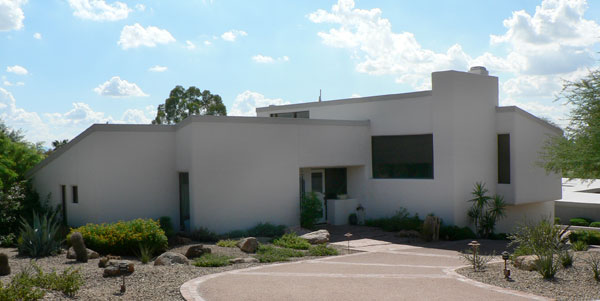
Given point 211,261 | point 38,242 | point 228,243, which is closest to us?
point 211,261

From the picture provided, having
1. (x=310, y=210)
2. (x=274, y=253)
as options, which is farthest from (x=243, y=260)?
Result: (x=310, y=210)

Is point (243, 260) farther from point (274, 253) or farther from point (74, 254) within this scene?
point (74, 254)

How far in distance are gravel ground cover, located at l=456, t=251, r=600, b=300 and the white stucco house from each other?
7.90 m

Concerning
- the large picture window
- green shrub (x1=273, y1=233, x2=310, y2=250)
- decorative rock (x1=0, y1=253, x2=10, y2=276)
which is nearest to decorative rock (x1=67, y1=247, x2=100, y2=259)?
decorative rock (x1=0, y1=253, x2=10, y2=276)

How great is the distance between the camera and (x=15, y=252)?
45.5ft

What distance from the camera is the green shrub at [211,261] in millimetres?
11889

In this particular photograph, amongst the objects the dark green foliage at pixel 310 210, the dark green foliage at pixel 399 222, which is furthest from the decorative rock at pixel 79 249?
the dark green foliage at pixel 399 222

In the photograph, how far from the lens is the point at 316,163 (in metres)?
19.4

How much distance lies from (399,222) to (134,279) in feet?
36.4

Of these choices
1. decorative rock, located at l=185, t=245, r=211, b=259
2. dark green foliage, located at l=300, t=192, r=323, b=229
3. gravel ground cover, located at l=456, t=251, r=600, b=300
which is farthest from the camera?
dark green foliage, located at l=300, t=192, r=323, b=229

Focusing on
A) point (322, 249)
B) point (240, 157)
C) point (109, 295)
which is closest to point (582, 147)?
point (322, 249)

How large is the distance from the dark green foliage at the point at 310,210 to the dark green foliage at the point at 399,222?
2.27m

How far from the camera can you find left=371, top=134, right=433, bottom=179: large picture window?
1906 cm

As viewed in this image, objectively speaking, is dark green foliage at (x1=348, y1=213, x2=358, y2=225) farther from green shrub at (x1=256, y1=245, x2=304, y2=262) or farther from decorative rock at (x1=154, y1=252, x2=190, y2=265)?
decorative rock at (x1=154, y1=252, x2=190, y2=265)
